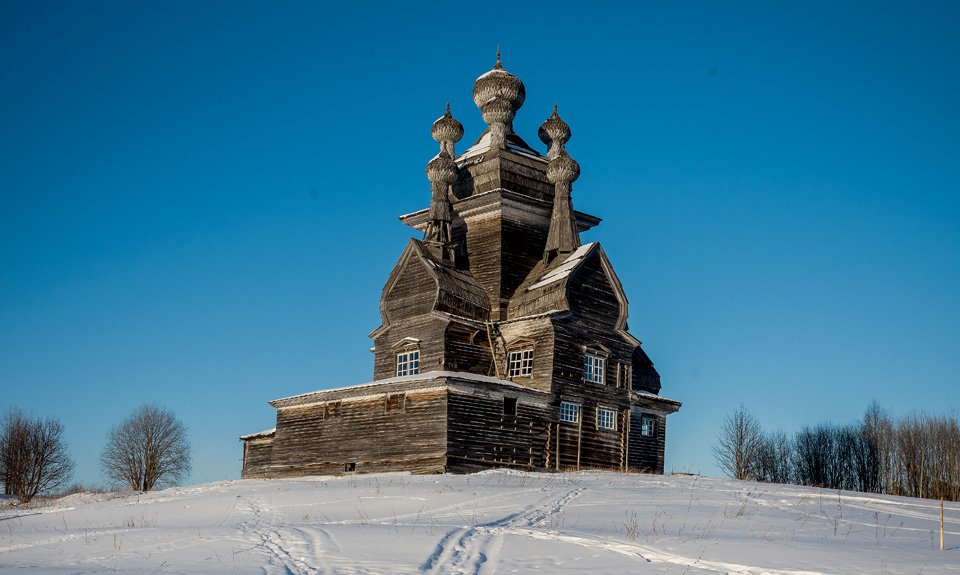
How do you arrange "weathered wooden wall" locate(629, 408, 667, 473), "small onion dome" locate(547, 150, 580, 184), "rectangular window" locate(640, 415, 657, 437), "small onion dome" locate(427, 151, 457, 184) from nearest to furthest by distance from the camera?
"weathered wooden wall" locate(629, 408, 667, 473), "rectangular window" locate(640, 415, 657, 437), "small onion dome" locate(427, 151, 457, 184), "small onion dome" locate(547, 150, 580, 184)

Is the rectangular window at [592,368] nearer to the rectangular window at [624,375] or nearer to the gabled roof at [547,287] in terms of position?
the rectangular window at [624,375]

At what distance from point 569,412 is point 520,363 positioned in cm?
268

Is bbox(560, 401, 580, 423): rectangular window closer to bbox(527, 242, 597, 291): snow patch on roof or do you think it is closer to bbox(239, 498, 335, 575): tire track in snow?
bbox(527, 242, 597, 291): snow patch on roof

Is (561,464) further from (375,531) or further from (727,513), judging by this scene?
(375,531)

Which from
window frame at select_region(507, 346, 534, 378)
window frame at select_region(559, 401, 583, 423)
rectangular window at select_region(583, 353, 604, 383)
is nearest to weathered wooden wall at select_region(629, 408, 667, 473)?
rectangular window at select_region(583, 353, 604, 383)

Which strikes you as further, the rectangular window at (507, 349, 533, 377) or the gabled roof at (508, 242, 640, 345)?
the rectangular window at (507, 349, 533, 377)

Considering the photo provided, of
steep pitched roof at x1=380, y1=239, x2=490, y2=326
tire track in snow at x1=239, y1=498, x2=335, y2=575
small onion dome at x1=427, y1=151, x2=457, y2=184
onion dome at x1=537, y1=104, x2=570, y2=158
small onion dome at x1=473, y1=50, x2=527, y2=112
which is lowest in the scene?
tire track in snow at x1=239, y1=498, x2=335, y2=575

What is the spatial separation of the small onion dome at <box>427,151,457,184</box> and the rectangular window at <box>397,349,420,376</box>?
23.7 ft

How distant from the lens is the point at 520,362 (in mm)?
37125

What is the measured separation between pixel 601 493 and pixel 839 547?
9921mm

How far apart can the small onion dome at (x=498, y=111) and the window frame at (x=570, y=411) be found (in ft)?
43.7

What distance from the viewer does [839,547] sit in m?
15.9

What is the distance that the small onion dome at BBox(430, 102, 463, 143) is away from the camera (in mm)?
43031

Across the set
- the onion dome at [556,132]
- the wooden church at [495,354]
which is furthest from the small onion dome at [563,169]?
the onion dome at [556,132]
